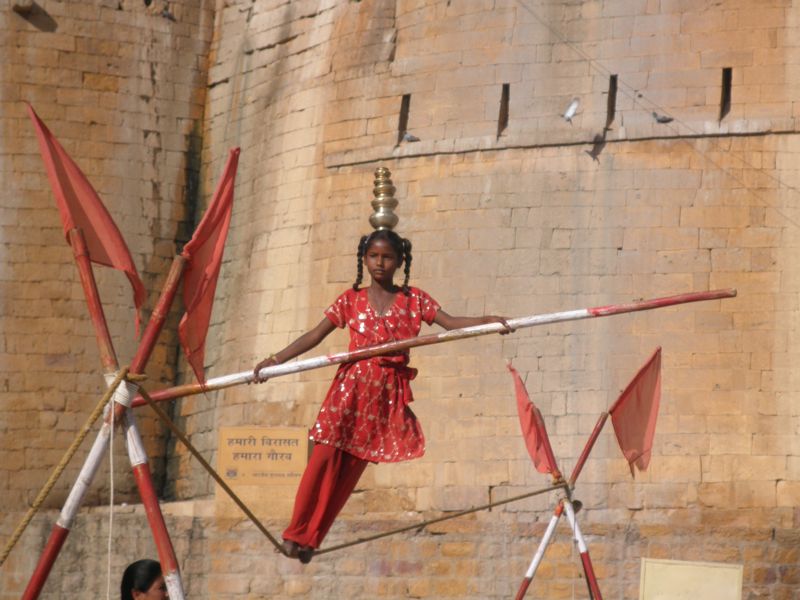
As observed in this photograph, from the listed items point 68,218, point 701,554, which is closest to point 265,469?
point 701,554

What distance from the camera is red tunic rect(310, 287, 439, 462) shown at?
24.3ft

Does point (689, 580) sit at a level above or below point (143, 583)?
above

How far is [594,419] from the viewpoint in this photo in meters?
13.0

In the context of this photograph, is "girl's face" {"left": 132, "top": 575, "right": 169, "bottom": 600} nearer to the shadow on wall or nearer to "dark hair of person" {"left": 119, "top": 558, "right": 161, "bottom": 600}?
"dark hair of person" {"left": 119, "top": 558, "right": 161, "bottom": 600}

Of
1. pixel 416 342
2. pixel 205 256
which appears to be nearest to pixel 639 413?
pixel 416 342

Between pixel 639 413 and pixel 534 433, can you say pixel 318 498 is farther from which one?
pixel 534 433

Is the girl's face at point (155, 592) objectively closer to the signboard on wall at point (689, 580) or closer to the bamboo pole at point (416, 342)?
the bamboo pole at point (416, 342)

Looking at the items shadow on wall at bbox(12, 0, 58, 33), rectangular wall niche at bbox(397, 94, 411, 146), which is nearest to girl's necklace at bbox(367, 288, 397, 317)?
rectangular wall niche at bbox(397, 94, 411, 146)

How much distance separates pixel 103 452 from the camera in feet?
22.4

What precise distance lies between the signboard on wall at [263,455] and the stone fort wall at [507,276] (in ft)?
0.47

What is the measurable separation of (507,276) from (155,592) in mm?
7035

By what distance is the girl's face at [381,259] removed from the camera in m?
7.46

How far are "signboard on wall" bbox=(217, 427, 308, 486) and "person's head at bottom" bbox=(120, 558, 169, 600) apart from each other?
6925 millimetres

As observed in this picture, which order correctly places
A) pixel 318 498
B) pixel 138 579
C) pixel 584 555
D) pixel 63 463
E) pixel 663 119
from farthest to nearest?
pixel 663 119
pixel 584 555
pixel 318 498
pixel 138 579
pixel 63 463
